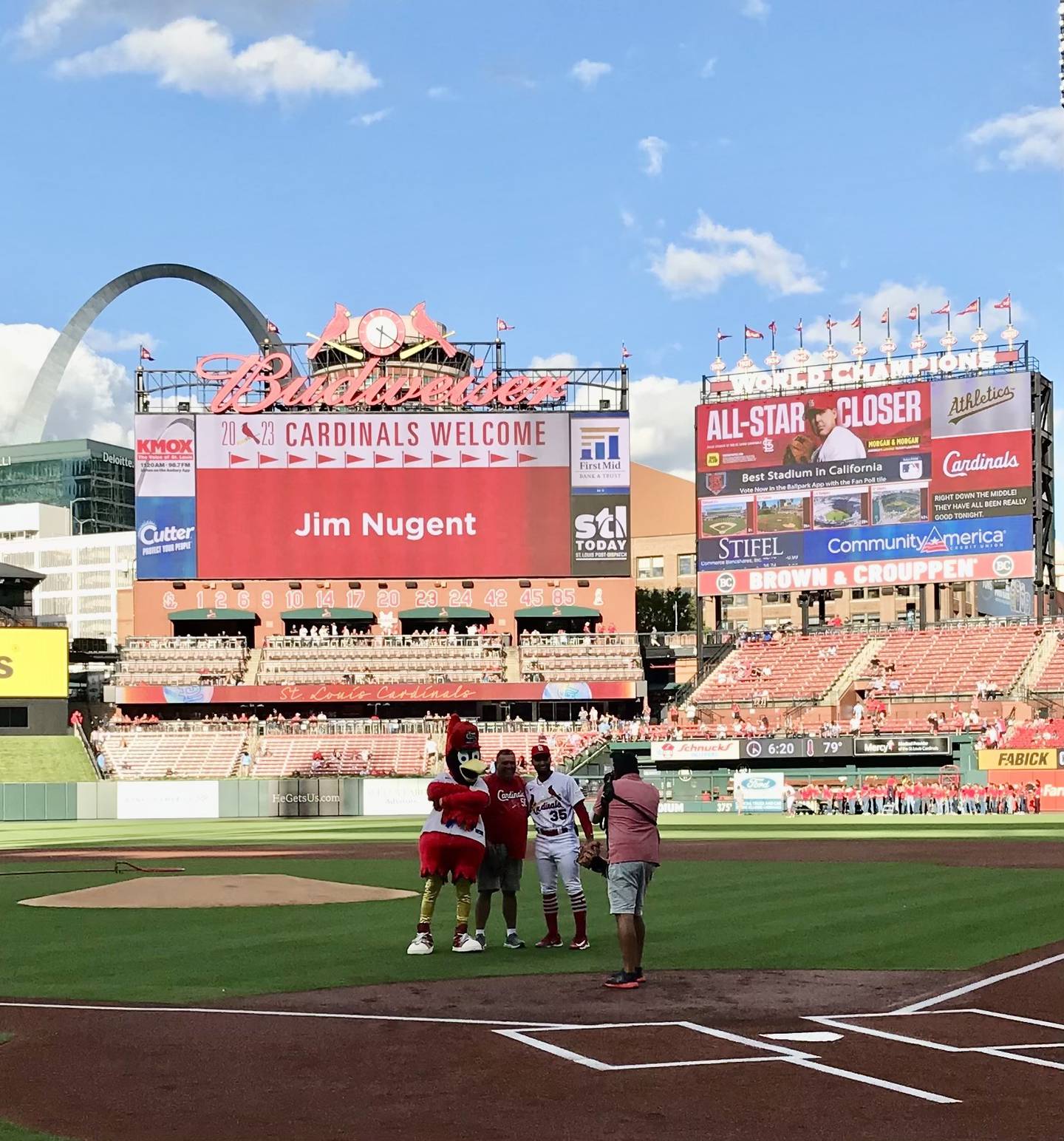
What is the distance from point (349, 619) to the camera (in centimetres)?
8381

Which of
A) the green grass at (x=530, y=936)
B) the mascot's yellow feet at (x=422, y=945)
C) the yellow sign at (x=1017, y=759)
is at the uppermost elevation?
the mascot's yellow feet at (x=422, y=945)

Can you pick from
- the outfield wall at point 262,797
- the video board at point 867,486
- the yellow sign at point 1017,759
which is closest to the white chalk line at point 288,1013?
the yellow sign at point 1017,759

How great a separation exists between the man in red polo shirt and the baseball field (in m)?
0.41

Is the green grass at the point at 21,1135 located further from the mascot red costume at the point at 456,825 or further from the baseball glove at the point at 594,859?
the mascot red costume at the point at 456,825

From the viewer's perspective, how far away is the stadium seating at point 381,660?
7969 centimetres

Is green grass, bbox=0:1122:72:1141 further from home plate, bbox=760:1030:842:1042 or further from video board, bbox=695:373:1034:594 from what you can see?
video board, bbox=695:373:1034:594

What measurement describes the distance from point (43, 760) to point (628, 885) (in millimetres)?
60966

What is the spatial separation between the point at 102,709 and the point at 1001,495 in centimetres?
4913

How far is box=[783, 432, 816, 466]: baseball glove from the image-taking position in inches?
3014

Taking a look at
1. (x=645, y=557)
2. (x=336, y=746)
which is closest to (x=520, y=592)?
(x=336, y=746)

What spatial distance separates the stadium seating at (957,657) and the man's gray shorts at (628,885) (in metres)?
55.7

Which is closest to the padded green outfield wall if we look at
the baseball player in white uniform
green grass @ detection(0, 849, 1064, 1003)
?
green grass @ detection(0, 849, 1064, 1003)

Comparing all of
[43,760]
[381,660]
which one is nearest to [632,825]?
[43,760]

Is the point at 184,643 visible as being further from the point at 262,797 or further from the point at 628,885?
the point at 628,885
